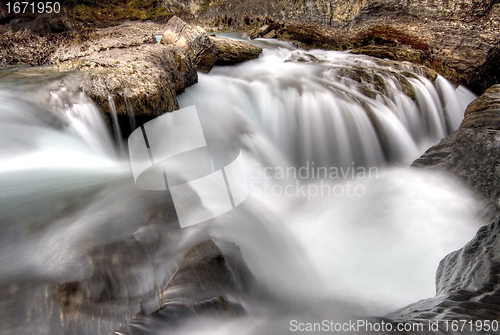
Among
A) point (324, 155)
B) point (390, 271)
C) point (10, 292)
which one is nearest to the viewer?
point (10, 292)

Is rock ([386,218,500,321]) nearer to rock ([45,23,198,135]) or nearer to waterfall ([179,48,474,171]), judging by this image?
waterfall ([179,48,474,171])

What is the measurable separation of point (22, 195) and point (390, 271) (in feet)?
8.71

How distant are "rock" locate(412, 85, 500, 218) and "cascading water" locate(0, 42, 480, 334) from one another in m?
0.18

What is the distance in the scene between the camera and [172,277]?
1.31 m

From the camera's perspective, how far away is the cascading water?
1.23m

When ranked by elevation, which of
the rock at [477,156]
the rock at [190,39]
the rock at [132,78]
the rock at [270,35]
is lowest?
the rock at [477,156]

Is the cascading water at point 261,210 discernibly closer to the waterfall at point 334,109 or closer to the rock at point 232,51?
the waterfall at point 334,109

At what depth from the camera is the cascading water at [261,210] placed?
48.4 inches

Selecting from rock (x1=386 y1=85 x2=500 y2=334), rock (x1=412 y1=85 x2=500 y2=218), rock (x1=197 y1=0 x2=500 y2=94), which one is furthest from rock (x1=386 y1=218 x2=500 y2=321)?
rock (x1=197 y1=0 x2=500 y2=94)

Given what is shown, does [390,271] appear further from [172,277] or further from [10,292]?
[10,292]

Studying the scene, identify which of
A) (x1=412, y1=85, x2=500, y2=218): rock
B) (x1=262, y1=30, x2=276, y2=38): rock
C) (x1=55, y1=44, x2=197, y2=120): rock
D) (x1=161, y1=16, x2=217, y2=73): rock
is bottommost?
(x1=412, y1=85, x2=500, y2=218): rock

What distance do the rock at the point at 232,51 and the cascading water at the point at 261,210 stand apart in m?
0.28

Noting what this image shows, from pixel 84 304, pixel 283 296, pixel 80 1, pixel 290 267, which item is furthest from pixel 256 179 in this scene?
pixel 80 1

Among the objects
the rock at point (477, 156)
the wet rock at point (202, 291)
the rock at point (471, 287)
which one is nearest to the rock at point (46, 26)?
the wet rock at point (202, 291)
